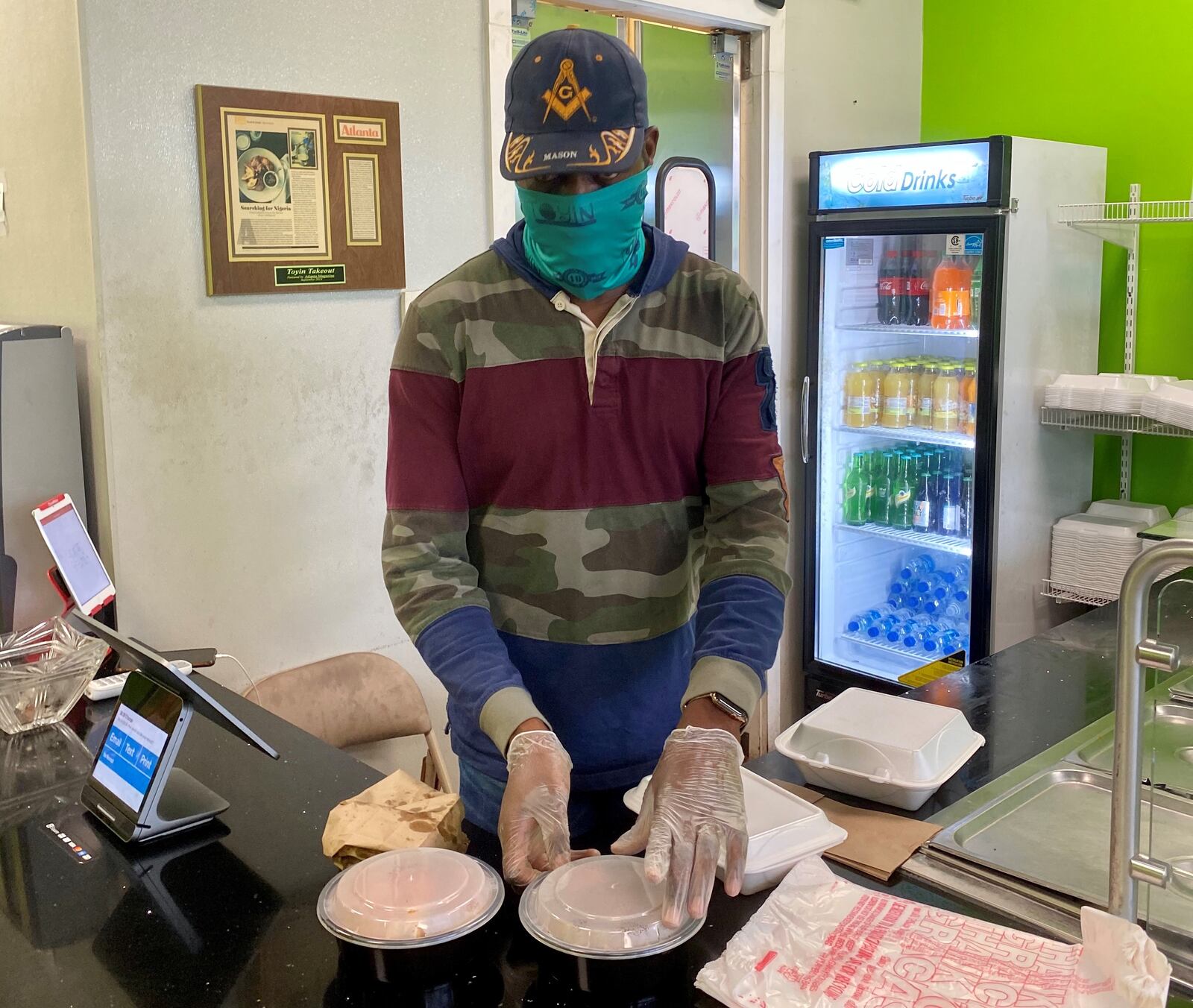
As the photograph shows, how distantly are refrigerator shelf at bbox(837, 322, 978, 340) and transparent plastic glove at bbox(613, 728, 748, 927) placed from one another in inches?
109

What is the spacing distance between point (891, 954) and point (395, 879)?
501 millimetres

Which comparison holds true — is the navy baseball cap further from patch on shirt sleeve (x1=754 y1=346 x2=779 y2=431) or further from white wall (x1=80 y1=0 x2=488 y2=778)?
white wall (x1=80 y1=0 x2=488 y2=778)

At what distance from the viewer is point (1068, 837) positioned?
151 centimetres

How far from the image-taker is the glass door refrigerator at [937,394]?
370cm

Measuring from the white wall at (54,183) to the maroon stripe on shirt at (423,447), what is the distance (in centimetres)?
121

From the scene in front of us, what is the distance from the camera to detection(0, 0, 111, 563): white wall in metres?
2.56

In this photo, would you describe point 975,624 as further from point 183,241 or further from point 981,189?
point 183,241

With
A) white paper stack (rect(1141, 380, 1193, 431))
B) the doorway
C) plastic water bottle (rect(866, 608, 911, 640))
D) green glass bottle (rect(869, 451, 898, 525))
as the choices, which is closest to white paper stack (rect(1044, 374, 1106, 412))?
white paper stack (rect(1141, 380, 1193, 431))

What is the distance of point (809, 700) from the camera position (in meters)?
4.41

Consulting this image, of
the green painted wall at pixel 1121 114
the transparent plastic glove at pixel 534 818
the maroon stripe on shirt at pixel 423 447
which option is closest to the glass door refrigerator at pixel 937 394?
the green painted wall at pixel 1121 114

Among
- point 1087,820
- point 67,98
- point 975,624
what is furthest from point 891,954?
point 975,624

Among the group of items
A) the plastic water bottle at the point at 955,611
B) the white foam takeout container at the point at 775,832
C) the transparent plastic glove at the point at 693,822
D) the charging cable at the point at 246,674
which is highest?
the transparent plastic glove at the point at 693,822

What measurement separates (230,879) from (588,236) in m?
0.95

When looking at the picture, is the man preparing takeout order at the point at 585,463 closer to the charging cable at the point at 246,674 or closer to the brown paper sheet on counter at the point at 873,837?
the brown paper sheet on counter at the point at 873,837
